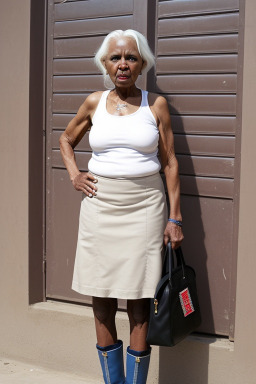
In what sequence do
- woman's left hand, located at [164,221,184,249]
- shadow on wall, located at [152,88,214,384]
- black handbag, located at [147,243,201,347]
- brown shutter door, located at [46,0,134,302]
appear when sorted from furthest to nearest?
brown shutter door, located at [46,0,134,302], shadow on wall, located at [152,88,214,384], woman's left hand, located at [164,221,184,249], black handbag, located at [147,243,201,347]

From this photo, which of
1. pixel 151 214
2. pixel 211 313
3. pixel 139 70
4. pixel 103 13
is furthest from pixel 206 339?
pixel 103 13

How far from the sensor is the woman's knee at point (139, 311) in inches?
147

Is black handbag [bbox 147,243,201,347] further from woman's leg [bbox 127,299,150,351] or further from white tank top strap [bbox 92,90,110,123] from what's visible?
white tank top strap [bbox 92,90,110,123]

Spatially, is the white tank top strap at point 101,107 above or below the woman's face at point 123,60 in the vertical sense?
below

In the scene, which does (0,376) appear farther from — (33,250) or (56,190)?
(56,190)

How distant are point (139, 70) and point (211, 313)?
1.44 metres

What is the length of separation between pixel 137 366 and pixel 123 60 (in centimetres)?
158

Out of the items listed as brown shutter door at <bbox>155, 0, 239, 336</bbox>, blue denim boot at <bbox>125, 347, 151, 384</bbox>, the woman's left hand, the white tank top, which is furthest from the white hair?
blue denim boot at <bbox>125, 347, 151, 384</bbox>

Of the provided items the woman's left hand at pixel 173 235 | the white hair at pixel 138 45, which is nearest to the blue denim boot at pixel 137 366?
the woman's left hand at pixel 173 235

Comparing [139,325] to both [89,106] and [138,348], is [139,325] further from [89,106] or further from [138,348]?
[89,106]

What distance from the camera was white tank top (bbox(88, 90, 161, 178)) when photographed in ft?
11.8

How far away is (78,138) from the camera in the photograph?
3.98m

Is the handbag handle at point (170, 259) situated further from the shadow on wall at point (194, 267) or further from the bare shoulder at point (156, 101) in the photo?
the bare shoulder at point (156, 101)

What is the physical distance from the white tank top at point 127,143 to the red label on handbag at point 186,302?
2.11 feet
